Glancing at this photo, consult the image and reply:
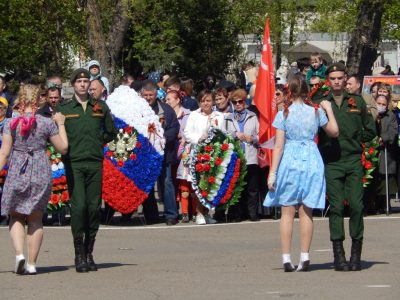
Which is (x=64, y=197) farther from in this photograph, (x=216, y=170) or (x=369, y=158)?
(x=369, y=158)

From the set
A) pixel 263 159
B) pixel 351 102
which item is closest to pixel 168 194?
pixel 263 159

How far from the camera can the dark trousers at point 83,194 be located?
11664 millimetres

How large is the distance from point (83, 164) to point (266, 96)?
20.5 feet

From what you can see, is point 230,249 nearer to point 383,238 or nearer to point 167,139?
point 383,238

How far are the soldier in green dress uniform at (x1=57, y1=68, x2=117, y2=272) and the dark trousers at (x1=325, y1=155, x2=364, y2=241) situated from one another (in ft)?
7.13

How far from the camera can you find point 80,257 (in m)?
11.7

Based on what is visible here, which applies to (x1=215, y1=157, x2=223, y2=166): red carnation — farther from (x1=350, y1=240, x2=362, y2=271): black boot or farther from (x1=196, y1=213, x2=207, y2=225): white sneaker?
(x1=350, y1=240, x2=362, y2=271): black boot

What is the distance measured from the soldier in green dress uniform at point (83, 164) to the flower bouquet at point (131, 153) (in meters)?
4.27

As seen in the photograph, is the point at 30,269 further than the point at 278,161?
Yes

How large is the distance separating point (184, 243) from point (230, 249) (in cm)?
96

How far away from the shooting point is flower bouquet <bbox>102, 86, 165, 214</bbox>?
16.2 meters

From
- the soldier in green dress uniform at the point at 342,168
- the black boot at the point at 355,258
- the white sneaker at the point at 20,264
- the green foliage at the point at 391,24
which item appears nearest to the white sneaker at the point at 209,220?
the soldier in green dress uniform at the point at 342,168

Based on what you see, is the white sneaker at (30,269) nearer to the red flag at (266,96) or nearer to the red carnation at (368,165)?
the red flag at (266,96)

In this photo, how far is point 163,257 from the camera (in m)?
13.0
